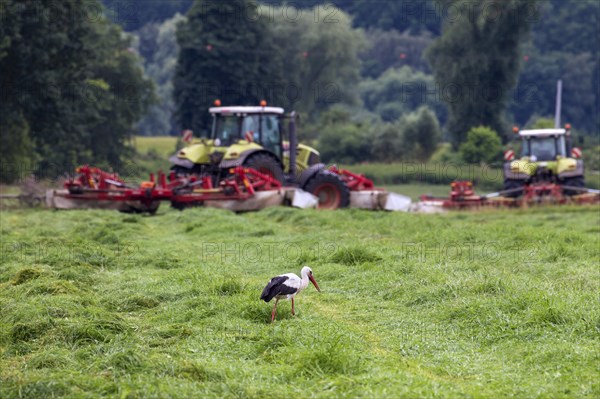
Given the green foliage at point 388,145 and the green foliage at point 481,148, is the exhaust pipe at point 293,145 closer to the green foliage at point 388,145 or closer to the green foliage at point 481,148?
the green foliage at point 481,148

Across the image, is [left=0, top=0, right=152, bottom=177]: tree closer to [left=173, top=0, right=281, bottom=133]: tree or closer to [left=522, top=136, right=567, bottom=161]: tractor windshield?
[left=173, top=0, right=281, bottom=133]: tree

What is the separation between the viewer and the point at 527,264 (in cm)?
1329

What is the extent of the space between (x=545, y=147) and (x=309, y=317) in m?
20.7

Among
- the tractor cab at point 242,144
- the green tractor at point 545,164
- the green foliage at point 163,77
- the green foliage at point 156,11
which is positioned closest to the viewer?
the tractor cab at point 242,144

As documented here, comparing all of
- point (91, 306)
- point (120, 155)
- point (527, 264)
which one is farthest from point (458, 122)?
point (91, 306)

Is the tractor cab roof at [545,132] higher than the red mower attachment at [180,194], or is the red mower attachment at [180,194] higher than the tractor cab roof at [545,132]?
the tractor cab roof at [545,132]

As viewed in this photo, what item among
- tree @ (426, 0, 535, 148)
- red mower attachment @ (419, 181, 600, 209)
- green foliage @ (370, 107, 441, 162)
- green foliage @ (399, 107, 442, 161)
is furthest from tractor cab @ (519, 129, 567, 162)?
tree @ (426, 0, 535, 148)

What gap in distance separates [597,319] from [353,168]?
138 feet

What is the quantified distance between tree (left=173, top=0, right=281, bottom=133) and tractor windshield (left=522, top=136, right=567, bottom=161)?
29620 mm

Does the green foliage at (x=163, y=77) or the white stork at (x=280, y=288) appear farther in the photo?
the green foliage at (x=163, y=77)

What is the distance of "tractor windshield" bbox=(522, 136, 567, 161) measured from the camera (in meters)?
29.1

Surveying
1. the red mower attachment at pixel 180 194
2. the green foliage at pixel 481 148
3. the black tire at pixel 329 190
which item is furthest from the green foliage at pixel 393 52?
the red mower attachment at pixel 180 194

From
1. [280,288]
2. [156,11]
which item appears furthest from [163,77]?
[280,288]

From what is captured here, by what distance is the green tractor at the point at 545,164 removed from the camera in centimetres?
2775
